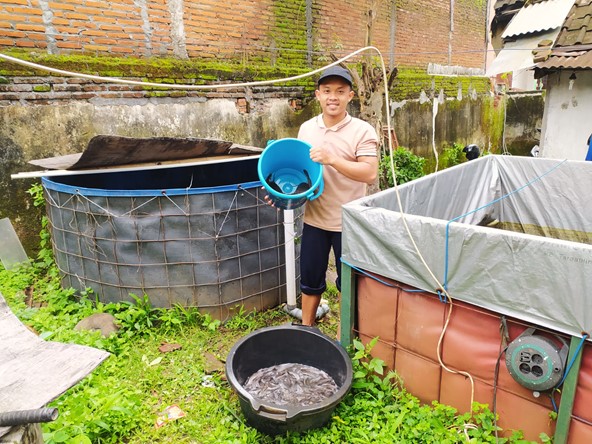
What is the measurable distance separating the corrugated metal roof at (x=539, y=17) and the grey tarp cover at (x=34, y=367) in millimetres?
7292

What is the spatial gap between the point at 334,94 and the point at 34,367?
95.3 inches

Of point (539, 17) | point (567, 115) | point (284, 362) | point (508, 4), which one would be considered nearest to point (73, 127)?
point (284, 362)

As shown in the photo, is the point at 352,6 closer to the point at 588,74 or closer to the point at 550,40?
the point at 550,40

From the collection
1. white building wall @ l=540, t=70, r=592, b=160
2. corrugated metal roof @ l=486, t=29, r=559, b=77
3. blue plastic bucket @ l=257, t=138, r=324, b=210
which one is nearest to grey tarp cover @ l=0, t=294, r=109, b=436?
blue plastic bucket @ l=257, t=138, r=324, b=210

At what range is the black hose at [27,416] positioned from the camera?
139 cm

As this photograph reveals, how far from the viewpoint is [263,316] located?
13.8ft

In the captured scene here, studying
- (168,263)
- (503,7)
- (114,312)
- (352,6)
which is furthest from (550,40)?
(114,312)

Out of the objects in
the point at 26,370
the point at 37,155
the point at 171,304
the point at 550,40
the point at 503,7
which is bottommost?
the point at 171,304

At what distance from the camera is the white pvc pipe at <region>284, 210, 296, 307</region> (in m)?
3.88

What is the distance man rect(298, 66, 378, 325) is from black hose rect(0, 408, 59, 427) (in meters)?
2.02

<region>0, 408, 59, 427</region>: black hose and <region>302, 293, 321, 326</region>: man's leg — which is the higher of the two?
<region>0, 408, 59, 427</region>: black hose

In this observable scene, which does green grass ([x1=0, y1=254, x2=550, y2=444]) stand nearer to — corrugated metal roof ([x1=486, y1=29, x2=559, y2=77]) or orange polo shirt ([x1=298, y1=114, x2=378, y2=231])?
orange polo shirt ([x1=298, y1=114, x2=378, y2=231])

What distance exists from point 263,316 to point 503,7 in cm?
722

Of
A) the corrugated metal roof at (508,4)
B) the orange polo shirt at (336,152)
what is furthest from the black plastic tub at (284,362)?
the corrugated metal roof at (508,4)
